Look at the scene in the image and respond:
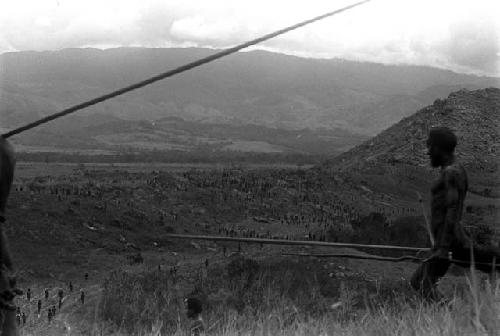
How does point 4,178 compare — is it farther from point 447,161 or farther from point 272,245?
point 272,245

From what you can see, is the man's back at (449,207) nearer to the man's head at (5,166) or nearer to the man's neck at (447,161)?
the man's neck at (447,161)

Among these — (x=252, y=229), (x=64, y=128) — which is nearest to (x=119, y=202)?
(x=252, y=229)

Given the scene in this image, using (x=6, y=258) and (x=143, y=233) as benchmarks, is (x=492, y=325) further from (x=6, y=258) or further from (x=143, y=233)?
(x=143, y=233)

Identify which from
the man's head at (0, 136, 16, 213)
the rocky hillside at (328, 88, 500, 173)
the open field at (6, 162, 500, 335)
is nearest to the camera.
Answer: the man's head at (0, 136, 16, 213)

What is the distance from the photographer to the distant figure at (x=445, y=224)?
171 inches

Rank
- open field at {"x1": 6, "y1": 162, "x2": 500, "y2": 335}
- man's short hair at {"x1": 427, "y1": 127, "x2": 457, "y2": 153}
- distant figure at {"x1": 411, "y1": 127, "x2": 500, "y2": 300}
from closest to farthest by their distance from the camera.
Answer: open field at {"x1": 6, "y1": 162, "x2": 500, "y2": 335} < distant figure at {"x1": 411, "y1": 127, "x2": 500, "y2": 300} < man's short hair at {"x1": 427, "y1": 127, "x2": 457, "y2": 153}

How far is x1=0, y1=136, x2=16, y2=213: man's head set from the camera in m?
2.72

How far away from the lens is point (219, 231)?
18.2 meters

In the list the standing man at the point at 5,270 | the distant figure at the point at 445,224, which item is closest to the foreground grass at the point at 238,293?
the distant figure at the point at 445,224

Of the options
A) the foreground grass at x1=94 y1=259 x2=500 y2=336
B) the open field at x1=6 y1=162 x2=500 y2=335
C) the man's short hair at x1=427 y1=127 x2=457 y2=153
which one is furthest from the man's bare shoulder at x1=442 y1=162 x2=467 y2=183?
the foreground grass at x1=94 y1=259 x2=500 y2=336

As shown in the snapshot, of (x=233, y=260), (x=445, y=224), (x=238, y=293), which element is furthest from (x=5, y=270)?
(x=233, y=260)

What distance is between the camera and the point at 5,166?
8.98 feet

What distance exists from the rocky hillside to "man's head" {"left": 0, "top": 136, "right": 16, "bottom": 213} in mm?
31254

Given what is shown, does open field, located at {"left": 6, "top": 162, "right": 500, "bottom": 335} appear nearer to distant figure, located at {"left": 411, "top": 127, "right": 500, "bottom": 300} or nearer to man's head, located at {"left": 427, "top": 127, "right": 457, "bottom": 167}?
distant figure, located at {"left": 411, "top": 127, "right": 500, "bottom": 300}
